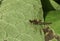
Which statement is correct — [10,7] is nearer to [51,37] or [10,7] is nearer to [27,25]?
[27,25]

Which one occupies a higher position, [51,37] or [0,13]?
[0,13]

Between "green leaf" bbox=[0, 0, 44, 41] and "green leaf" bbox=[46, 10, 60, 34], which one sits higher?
"green leaf" bbox=[0, 0, 44, 41]

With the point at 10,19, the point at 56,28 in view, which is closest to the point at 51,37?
the point at 56,28

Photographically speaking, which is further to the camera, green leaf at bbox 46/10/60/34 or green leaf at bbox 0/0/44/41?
green leaf at bbox 46/10/60/34

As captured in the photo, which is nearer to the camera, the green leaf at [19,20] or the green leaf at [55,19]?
the green leaf at [19,20]
